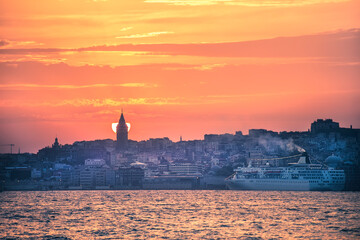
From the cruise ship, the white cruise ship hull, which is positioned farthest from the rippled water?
the cruise ship

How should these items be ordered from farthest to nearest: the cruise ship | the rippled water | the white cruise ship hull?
the cruise ship → the white cruise ship hull → the rippled water

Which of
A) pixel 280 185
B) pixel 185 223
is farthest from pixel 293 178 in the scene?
pixel 185 223

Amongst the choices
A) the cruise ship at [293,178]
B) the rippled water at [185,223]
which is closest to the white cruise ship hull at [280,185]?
the cruise ship at [293,178]

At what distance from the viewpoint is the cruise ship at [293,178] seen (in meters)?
170

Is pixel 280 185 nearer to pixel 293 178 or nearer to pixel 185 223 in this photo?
pixel 293 178

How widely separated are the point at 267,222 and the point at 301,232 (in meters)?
9.58

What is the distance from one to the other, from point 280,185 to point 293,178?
3037mm

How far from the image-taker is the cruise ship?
17025 cm

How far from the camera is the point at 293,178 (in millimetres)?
172750

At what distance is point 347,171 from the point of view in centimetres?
19125

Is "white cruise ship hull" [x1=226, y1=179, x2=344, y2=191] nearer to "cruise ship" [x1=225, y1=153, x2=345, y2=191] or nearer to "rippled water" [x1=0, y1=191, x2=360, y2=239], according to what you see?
"cruise ship" [x1=225, y1=153, x2=345, y2=191]

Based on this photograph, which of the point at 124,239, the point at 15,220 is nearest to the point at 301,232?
the point at 124,239

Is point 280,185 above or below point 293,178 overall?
below

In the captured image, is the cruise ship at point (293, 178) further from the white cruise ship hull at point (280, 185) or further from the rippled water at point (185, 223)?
the rippled water at point (185, 223)
